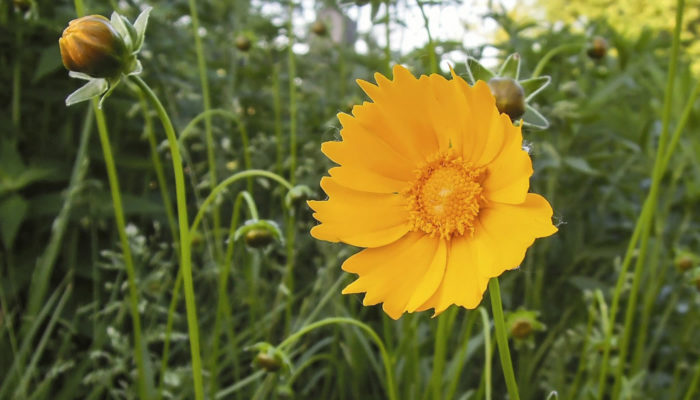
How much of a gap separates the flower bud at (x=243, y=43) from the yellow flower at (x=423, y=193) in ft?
3.08

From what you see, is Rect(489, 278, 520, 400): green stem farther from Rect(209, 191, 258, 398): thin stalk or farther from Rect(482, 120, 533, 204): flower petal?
Rect(209, 191, 258, 398): thin stalk

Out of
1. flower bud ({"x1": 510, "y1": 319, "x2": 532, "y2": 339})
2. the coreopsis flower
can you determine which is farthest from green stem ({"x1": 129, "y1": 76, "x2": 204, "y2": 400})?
flower bud ({"x1": 510, "y1": 319, "x2": 532, "y2": 339})

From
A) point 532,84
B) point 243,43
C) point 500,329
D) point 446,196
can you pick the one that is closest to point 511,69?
point 532,84

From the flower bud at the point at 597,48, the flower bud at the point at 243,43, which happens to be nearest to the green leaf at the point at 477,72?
the flower bud at the point at 597,48

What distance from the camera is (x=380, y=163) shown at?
0.61 m

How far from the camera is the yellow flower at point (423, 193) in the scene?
0.52m

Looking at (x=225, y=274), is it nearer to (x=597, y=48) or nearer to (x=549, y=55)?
(x=549, y=55)

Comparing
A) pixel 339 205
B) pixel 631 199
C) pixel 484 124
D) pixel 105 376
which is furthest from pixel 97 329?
pixel 631 199

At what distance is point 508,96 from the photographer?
55cm

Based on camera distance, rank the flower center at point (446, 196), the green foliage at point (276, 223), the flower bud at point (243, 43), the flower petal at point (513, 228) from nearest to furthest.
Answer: the flower petal at point (513, 228) < the flower center at point (446, 196) < the green foliage at point (276, 223) < the flower bud at point (243, 43)

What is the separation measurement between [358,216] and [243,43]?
98 centimetres

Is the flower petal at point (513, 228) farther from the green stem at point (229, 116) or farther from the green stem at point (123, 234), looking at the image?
the green stem at point (229, 116)

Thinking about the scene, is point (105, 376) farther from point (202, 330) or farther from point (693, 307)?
point (693, 307)

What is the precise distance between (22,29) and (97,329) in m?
0.78
